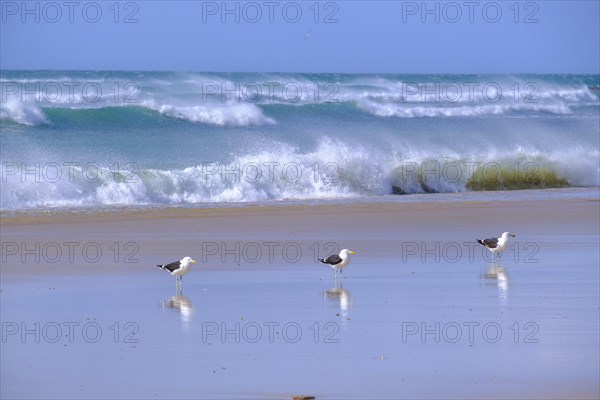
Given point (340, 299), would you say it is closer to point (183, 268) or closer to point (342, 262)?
point (342, 262)

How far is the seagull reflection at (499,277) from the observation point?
10.1 m

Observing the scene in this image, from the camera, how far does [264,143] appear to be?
29844mm

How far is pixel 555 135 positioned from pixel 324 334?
27.2 m

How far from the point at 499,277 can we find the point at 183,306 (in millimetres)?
3201

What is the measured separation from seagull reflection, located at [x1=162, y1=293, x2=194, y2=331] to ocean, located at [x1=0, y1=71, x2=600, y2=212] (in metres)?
8.44

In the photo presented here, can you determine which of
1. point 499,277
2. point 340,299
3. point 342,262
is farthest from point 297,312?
point 499,277

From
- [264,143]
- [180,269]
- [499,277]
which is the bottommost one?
[499,277]

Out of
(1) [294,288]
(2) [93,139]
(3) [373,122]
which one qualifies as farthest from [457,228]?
(3) [373,122]

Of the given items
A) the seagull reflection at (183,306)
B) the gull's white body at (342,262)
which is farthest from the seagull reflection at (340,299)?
the seagull reflection at (183,306)

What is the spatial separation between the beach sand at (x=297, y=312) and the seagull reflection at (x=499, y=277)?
3 cm

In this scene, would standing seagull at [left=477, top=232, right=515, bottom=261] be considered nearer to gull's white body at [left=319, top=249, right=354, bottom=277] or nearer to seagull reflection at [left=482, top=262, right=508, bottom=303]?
seagull reflection at [left=482, top=262, right=508, bottom=303]

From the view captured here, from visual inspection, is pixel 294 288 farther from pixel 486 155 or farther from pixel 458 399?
pixel 486 155

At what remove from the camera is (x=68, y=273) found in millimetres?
11430

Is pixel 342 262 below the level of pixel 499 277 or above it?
above
